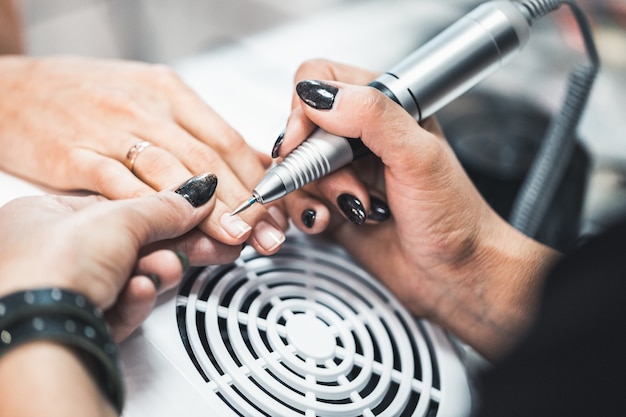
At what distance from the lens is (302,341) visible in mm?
445

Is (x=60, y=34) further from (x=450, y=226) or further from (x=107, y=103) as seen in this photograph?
(x=450, y=226)

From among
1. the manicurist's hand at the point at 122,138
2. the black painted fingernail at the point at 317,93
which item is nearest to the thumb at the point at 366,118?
the black painted fingernail at the point at 317,93

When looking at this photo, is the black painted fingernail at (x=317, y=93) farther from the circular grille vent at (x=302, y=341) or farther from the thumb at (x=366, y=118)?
the circular grille vent at (x=302, y=341)

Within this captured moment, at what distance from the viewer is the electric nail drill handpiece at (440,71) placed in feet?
1.58

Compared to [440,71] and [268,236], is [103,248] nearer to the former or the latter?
[268,236]

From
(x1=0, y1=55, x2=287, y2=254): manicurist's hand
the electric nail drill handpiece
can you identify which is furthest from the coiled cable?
(x1=0, y1=55, x2=287, y2=254): manicurist's hand

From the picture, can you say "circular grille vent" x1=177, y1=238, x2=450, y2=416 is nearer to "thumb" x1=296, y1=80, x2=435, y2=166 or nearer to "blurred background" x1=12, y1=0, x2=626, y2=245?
"thumb" x1=296, y1=80, x2=435, y2=166

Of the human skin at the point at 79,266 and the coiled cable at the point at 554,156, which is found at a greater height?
the human skin at the point at 79,266

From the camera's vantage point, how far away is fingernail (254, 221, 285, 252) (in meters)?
0.49

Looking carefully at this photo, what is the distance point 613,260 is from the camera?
0.96 ft

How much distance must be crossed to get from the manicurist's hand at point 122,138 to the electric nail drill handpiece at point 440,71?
4 cm

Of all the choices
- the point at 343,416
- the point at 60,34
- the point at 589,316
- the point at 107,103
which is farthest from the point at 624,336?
the point at 60,34

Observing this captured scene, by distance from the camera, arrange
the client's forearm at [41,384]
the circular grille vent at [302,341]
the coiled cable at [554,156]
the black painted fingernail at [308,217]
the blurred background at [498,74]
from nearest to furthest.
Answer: the client's forearm at [41,384] < the circular grille vent at [302,341] < the black painted fingernail at [308,217] < the coiled cable at [554,156] < the blurred background at [498,74]

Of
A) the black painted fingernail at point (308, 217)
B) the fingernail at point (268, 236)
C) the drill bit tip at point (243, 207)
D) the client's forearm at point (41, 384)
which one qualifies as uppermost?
the client's forearm at point (41, 384)
